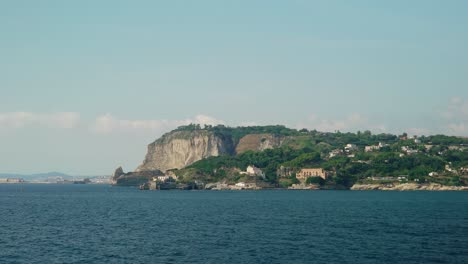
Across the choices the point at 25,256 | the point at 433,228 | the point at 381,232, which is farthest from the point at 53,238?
the point at 433,228

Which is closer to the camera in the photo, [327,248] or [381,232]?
[327,248]

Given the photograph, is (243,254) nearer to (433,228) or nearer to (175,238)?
(175,238)

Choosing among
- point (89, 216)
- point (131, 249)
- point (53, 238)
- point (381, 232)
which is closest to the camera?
point (131, 249)

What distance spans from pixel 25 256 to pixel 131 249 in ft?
37.4

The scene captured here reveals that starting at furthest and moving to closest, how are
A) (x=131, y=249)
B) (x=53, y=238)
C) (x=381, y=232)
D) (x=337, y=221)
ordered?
1. (x=337, y=221)
2. (x=381, y=232)
3. (x=53, y=238)
4. (x=131, y=249)

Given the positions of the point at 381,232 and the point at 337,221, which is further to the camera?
the point at 337,221

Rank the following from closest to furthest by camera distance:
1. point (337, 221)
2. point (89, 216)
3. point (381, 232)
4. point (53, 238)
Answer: point (53, 238) → point (381, 232) → point (337, 221) → point (89, 216)

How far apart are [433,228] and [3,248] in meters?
58.2

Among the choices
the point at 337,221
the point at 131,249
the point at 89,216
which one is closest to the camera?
the point at 131,249

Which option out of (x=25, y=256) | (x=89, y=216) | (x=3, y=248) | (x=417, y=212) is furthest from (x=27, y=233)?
(x=417, y=212)

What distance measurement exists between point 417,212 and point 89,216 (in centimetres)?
6300

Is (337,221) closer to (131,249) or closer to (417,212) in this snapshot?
(417,212)

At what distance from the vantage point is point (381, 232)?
86188 mm

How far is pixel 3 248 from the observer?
71688 millimetres
